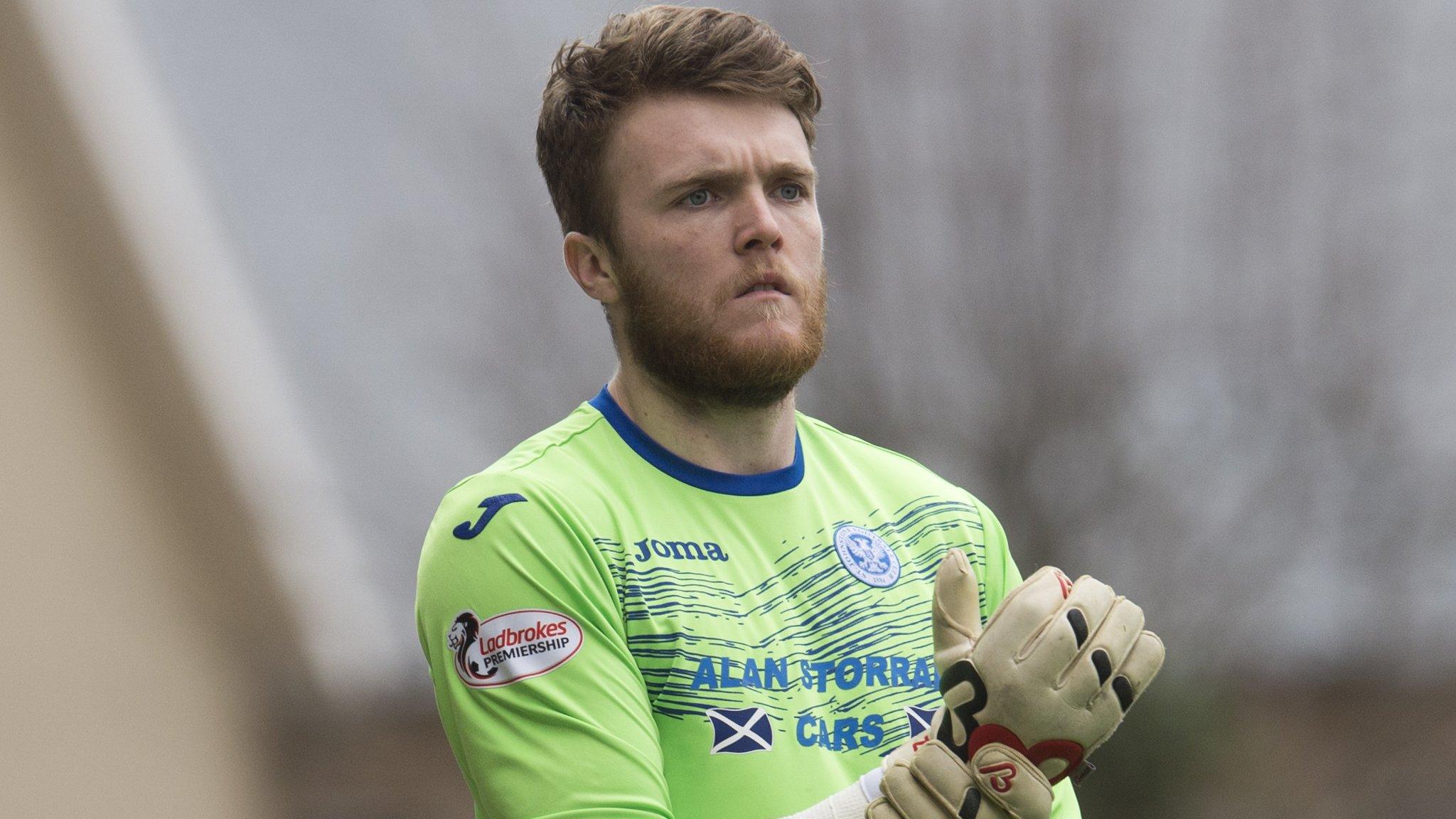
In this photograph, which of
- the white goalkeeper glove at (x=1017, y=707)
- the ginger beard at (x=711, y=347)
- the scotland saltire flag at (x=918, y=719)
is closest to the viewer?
the white goalkeeper glove at (x=1017, y=707)

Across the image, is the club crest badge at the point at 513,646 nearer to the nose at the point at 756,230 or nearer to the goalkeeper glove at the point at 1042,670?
the goalkeeper glove at the point at 1042,670

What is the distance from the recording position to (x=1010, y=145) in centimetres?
812

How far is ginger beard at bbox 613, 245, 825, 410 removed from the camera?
2.69 m

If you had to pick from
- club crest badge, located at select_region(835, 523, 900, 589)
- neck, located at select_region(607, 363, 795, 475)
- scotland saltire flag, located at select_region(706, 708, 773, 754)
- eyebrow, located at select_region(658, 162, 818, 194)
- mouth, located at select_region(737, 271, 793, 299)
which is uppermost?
eyebrow, located at select_region(658, 162, 818, 194)

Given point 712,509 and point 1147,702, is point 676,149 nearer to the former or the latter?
point 712,509

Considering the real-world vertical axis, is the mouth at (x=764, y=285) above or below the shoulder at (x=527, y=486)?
above

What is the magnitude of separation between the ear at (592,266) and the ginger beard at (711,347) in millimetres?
61

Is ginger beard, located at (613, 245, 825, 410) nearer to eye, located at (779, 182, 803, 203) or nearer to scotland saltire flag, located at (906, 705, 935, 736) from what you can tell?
eye, located at (779, 182, 803, 203)

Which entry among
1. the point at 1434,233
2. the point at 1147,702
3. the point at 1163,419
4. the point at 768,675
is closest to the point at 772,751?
the point at 768,675

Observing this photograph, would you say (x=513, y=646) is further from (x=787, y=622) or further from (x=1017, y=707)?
(x=1017, y=707)

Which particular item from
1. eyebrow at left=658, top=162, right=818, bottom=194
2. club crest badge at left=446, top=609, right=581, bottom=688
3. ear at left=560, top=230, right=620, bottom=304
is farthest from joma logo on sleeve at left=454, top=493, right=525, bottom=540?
eyebrow at left=658, top=162, right=818, bottom=194

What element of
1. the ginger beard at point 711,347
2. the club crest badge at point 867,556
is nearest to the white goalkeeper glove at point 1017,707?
the club crest badge at point 867,556

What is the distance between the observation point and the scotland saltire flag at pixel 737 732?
240 cm

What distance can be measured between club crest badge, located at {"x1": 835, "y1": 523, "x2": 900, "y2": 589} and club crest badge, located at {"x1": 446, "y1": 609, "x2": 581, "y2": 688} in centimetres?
63
